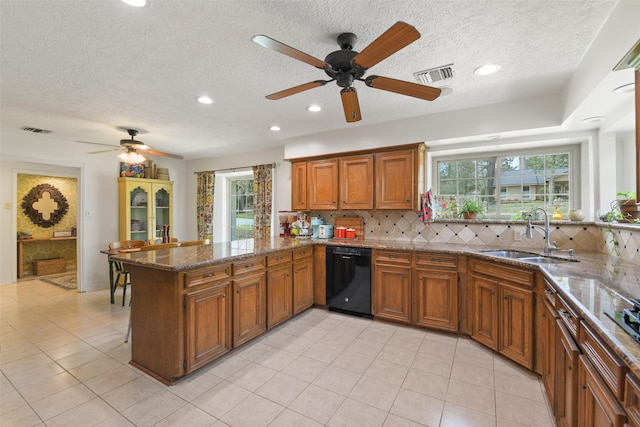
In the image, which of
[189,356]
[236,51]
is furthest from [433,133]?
[189,356]

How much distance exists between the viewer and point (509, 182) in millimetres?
3430

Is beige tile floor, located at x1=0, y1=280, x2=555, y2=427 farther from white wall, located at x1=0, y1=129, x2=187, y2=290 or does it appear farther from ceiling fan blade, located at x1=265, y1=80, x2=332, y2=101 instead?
ceiling fan blade, located at x1=265, y1=80, x2=332, y2=101

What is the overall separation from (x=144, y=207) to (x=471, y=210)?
5.54 meters

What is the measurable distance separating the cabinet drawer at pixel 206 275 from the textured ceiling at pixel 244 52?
163cm

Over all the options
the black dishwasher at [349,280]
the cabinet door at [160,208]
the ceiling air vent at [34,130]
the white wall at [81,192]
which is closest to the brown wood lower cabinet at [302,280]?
the black dishwasher at [349,280]

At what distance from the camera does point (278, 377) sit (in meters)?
2.24

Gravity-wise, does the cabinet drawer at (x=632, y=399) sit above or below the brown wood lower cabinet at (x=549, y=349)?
above

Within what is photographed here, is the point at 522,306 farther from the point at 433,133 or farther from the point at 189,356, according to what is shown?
the point at 189,356

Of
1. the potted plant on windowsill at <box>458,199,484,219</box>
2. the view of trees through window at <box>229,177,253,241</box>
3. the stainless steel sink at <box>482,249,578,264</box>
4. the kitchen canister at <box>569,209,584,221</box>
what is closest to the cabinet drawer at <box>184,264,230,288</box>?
the stainless steel sink at <box>482,249,578,264</box>

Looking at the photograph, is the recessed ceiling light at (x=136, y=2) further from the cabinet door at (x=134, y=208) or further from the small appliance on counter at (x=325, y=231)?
the cabinet door at (x=134, y=208)

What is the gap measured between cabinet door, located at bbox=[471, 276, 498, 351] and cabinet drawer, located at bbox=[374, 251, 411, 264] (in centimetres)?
67

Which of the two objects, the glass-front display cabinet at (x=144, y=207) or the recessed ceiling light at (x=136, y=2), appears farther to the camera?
the glass-front display cabinet at (x=144, y=207)

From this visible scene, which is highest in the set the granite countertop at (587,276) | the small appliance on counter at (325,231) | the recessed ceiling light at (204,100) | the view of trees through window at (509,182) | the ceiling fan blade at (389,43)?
the recessed ceiling light at (204,100)

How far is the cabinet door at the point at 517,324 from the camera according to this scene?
7.29 ft
